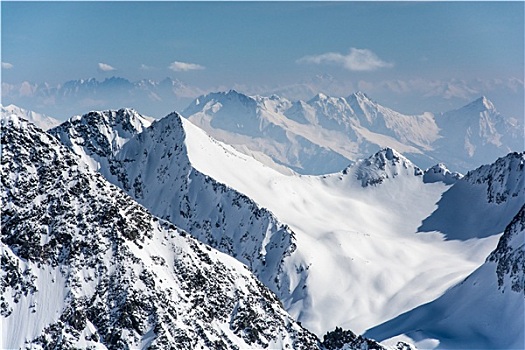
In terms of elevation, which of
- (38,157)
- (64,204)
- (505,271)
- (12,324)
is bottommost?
(12,324)

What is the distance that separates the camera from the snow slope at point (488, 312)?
155500 millimetres

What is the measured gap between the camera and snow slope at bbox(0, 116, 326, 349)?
95312mm

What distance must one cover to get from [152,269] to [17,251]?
75.3ft

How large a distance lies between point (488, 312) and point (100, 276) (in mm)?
117082

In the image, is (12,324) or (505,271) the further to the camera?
(505,271)

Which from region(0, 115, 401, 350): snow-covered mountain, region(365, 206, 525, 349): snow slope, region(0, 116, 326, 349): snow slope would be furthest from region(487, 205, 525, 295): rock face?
region(0, 116, 326, 349): snow slope

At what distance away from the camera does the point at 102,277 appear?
9956 centimetres

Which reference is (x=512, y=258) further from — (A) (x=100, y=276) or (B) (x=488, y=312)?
(A) (x=100, y=276)

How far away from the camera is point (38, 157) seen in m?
108

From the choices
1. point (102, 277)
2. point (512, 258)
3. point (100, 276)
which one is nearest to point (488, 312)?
point (512, 258)

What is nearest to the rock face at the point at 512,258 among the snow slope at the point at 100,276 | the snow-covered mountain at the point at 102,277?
the snow-covered mountain at the point at 102,277

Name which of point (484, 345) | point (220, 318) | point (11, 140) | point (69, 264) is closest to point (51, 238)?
point (69, 264)

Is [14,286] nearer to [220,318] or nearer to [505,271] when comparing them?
[220,318]

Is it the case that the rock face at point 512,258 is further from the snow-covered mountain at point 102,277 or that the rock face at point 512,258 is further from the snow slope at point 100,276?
the snow slope at point 100,276
